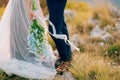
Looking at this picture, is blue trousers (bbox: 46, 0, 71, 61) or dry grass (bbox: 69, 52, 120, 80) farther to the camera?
dry grass (bbox: 69, 52, 120, 80)

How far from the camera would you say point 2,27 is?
5328mm

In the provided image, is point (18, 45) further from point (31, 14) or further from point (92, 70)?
point (92, 70)

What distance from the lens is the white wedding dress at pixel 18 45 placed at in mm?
5215

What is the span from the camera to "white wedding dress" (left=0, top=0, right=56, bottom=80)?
17.1 ft

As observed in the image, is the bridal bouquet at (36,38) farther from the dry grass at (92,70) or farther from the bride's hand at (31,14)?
the dry grass at (92,70)

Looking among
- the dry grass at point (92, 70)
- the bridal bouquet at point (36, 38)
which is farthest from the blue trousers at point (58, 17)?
the dry grass at point (92, 70)

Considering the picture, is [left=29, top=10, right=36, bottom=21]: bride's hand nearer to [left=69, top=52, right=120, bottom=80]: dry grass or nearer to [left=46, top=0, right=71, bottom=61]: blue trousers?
[left=46, top=0, right=71, bottom=61]: blue trousers

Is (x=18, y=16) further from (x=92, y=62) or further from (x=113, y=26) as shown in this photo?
(x=113, y=26)

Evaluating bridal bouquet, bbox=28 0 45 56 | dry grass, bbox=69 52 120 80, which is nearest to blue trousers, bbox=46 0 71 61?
bridal bouquet, bbox=28 0 45 56

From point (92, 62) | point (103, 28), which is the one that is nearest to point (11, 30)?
point (92, 62)

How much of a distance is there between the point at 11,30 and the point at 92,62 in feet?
3.48

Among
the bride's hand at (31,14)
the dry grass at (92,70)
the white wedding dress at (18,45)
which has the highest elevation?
the bride's hand at (31,14)

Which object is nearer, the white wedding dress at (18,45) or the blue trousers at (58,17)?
the blue trousers at (58,17)

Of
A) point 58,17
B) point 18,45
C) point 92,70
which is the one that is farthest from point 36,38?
point 92,70
